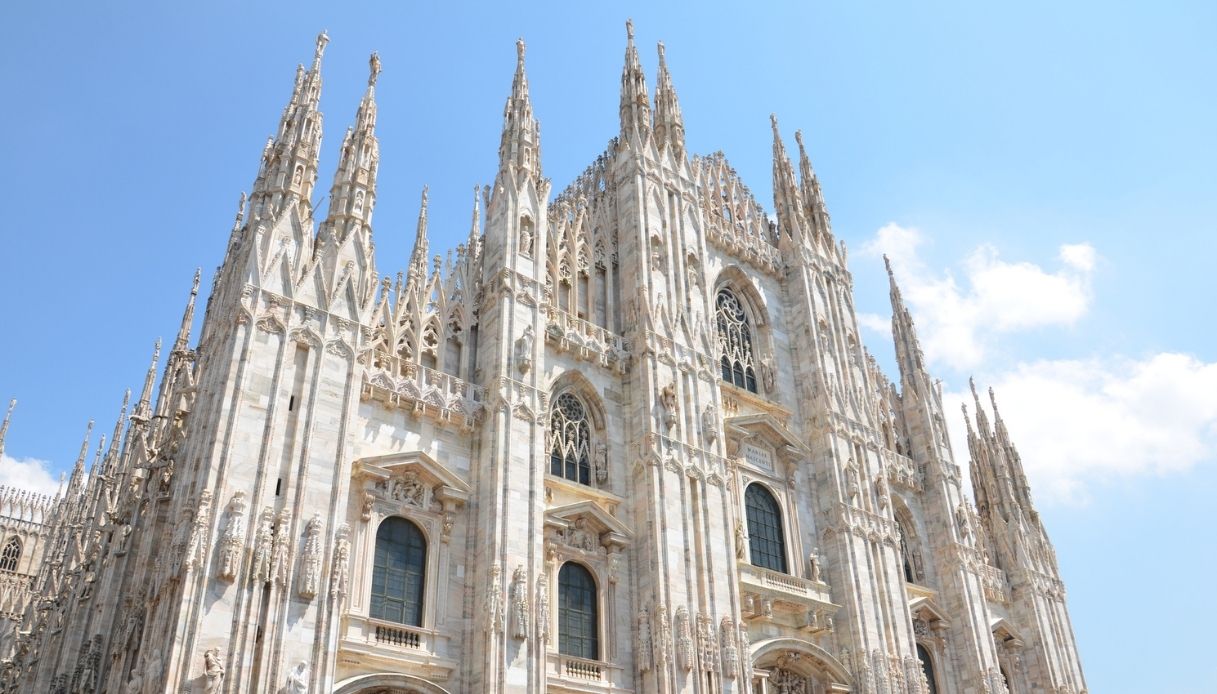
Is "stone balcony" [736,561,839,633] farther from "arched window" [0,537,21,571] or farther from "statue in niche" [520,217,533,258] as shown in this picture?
"arched window" [0,537,21,571]

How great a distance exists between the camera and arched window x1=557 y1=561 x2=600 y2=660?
23.2m

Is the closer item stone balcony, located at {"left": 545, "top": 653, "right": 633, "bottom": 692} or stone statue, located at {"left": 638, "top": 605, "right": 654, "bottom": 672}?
stone balcony, located at {"left": 545, "top": 653, "right": 633, "bottom": 692}

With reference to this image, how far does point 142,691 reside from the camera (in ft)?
54.4

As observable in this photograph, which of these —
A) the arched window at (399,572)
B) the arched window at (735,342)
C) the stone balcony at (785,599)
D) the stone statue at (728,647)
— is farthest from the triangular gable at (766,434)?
the arched window at (399,572)

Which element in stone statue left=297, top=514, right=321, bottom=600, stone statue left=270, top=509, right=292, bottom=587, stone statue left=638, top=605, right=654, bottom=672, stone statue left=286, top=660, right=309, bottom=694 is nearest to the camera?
stone statue left=286, top=660, right=309, bottom=694

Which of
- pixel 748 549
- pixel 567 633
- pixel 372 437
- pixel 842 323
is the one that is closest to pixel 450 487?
pixel 372 437

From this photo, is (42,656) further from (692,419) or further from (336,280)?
(692,419)

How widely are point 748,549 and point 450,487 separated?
10.3 m

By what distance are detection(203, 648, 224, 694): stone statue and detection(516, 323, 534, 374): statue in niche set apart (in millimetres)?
10097

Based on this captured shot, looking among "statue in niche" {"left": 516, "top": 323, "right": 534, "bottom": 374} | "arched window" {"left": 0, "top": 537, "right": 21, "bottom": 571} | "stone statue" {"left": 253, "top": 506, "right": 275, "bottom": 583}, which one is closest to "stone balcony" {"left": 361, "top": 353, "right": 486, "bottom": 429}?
"statue in niche" {"left": 516, "top": 323, "right": 534, "bottom": 374}

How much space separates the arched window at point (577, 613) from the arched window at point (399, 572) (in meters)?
3.74

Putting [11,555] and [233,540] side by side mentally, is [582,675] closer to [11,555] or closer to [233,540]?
[233,540]

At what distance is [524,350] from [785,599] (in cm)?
1062

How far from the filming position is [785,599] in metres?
27.5
